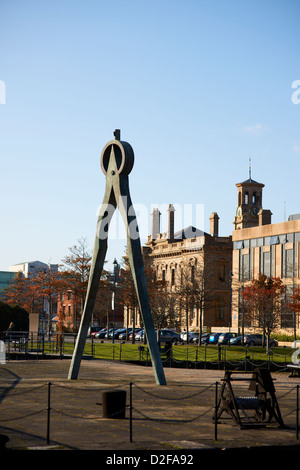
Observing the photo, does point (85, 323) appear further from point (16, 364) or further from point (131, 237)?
point (16, 364)

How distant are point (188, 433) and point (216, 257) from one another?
272 feet

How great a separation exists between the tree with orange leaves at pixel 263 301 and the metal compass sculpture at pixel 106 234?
35.4 metres

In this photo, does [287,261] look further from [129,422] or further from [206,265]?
[129,422]

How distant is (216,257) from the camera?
95.5 meters

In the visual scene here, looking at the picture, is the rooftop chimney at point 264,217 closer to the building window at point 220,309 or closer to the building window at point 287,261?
the building window at point 220,309

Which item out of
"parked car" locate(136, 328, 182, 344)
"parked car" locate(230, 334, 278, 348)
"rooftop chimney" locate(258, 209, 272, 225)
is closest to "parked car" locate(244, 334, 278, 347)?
"parked car" locate(230, 334, 278, 348)

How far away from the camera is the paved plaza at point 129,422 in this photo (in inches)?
460

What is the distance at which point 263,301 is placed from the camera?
61594mm

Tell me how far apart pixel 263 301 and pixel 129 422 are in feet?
159

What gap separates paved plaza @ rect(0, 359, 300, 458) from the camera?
11688 millimetres

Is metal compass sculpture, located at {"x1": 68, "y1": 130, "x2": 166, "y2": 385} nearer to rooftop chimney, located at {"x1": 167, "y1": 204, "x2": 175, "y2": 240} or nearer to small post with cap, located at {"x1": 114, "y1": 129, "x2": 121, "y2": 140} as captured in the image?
small post with cap, located at {"x1": 114, "y1": 129, "x2": 121, "y2": 140}

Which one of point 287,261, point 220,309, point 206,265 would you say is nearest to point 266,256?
point 287,261
